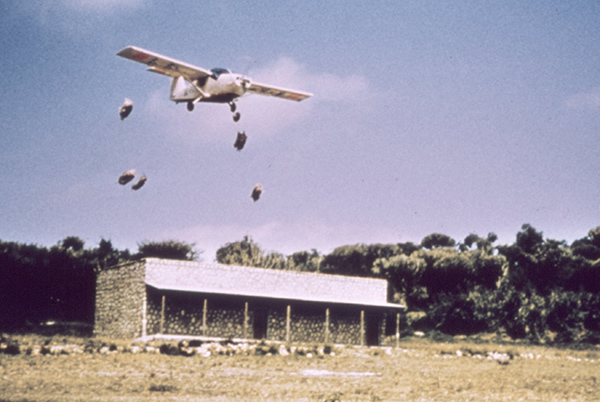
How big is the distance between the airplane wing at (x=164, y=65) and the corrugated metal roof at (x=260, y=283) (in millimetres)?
13292

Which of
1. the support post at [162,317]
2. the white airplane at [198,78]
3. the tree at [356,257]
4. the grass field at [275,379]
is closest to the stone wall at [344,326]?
the support post at [162,317]

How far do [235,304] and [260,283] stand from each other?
2.10 m

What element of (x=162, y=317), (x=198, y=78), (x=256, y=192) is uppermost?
(x=198, y=78)

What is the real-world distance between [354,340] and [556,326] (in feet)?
35.9

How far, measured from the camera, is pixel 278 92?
19.6m

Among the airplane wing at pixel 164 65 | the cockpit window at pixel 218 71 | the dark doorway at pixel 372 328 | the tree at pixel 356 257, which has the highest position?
the airplane wing at pixel 164 65

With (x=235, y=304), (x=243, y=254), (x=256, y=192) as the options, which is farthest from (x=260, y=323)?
(x=256, y=192)

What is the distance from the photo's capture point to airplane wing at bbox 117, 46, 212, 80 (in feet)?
51.1

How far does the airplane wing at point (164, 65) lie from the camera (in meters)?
15.6

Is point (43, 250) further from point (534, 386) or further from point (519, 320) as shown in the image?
point (534, 386)

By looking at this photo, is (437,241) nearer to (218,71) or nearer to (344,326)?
(344,326)

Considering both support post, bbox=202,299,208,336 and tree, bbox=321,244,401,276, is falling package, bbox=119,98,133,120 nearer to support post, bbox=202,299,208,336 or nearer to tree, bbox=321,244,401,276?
support post, bbox=202,299,208,336

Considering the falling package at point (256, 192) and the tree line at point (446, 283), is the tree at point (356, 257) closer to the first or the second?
the tree line at point (446, 283)

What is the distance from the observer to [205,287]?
30547mm
